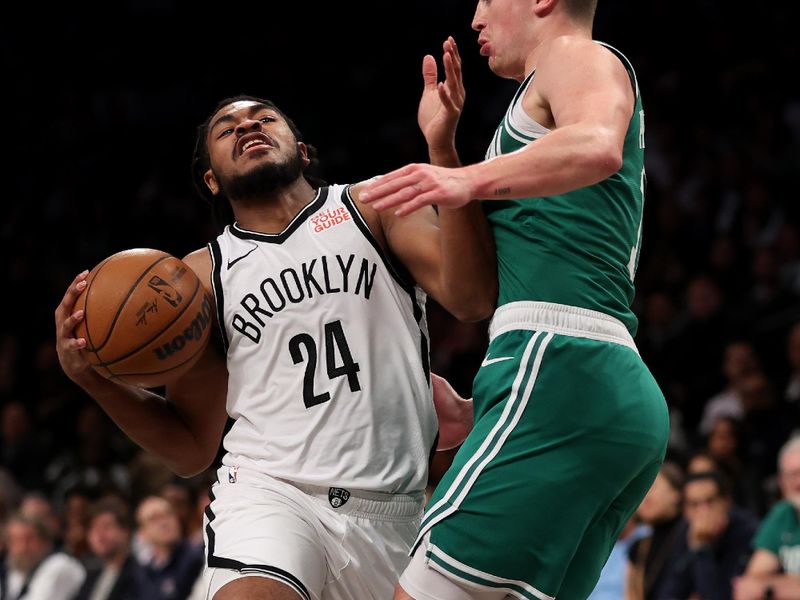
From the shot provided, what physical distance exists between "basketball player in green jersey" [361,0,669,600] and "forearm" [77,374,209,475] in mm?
1283

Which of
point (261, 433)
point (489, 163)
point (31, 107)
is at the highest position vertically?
point (489, 163)

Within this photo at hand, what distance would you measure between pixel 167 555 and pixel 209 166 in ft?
15.9

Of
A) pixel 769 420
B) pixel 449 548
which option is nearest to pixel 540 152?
pixel 449 548

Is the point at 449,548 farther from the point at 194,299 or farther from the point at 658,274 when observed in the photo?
the point at 658,274

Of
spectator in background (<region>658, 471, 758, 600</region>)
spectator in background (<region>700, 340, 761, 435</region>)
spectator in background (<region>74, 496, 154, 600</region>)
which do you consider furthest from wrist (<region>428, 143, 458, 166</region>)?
spectator in background (<region>74, 496, 154, 600</region>)

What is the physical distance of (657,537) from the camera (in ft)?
23.2

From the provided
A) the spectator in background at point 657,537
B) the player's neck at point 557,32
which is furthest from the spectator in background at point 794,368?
the player's neck at point 557,32

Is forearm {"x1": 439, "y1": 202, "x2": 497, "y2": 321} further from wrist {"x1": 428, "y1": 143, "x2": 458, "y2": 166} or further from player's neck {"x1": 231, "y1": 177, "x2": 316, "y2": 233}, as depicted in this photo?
player's neck {"x1": 231, "y1": 177, "x2": 316, "y2": 233}

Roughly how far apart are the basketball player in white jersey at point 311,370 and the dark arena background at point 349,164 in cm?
422

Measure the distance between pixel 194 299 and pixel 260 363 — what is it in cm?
28

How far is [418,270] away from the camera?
3.74 m

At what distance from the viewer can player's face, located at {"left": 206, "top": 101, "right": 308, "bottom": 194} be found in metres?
3.95

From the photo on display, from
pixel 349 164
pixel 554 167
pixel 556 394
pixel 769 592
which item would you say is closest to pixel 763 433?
pixel 769 592

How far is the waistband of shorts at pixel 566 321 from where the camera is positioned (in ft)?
9.98
